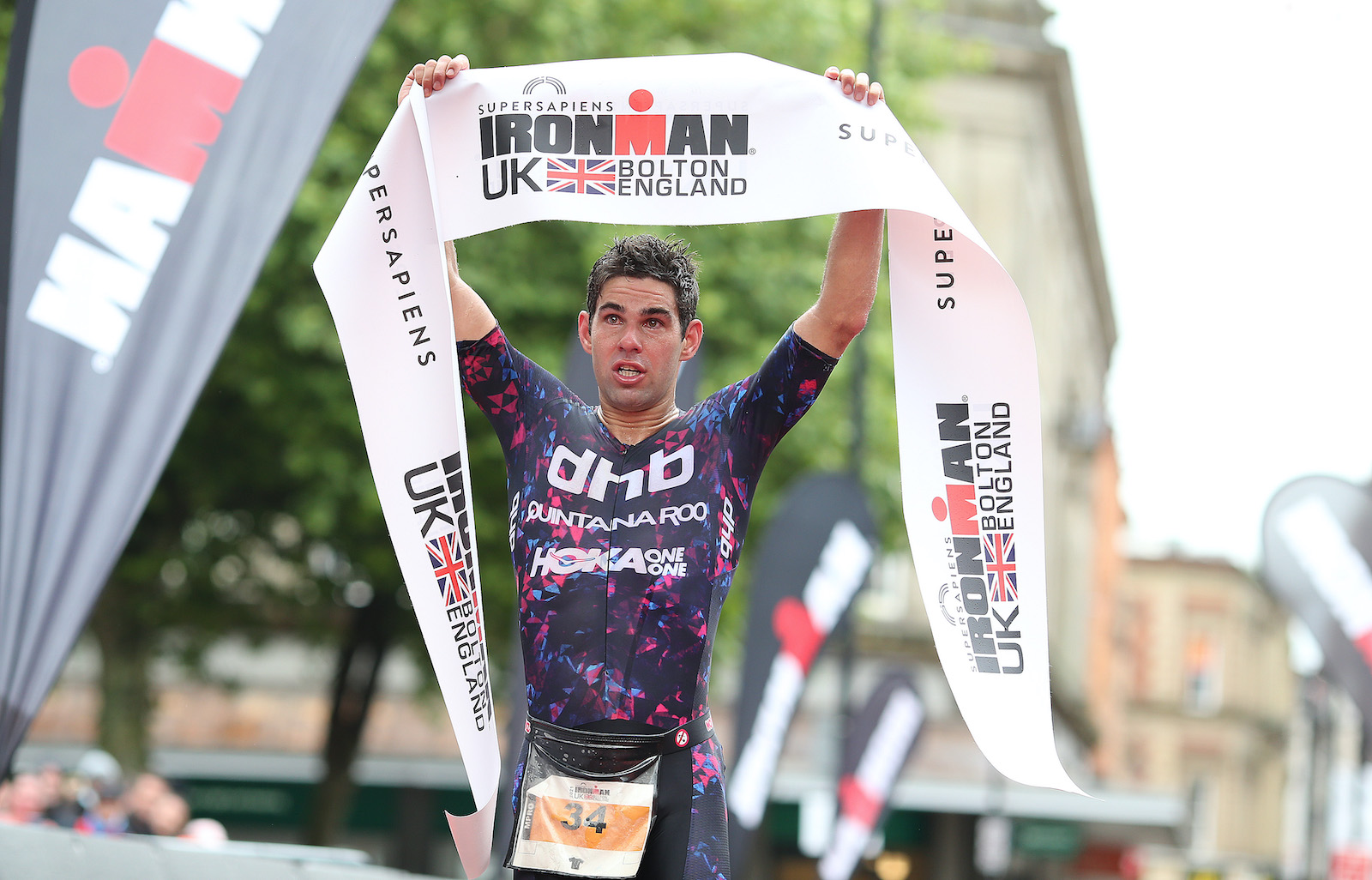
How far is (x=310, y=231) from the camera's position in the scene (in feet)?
43.8

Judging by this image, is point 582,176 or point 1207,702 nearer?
point 582,176

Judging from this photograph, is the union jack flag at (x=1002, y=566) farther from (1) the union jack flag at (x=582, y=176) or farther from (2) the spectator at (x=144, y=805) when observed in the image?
(2) the spectator at (x=144, y=805)

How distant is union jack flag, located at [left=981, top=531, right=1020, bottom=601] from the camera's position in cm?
378

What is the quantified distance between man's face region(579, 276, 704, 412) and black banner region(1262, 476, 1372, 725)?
308 inches

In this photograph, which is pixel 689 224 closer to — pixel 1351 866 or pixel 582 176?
pixel 582 176

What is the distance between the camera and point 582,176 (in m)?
3.95

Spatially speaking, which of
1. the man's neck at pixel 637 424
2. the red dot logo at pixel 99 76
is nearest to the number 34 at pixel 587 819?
the man's neck at pixel 637 424

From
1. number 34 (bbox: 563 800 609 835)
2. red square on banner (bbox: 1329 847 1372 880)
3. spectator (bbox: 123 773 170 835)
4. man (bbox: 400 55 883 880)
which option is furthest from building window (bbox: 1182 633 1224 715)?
number 34 (bbox: 563 800 609 835)

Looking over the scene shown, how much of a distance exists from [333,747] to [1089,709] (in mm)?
34959

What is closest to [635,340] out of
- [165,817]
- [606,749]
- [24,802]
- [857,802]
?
[606,749]

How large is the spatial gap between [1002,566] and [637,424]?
93 centimetres

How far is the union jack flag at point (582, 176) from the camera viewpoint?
155 inches

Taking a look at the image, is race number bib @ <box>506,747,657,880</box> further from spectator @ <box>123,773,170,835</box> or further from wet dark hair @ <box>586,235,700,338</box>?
spectator @ <box>123,773,170,835</box>

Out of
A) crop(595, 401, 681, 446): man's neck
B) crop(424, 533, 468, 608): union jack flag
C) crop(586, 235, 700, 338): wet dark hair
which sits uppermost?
crop(586, 235, 700, 338): wet dark hair
